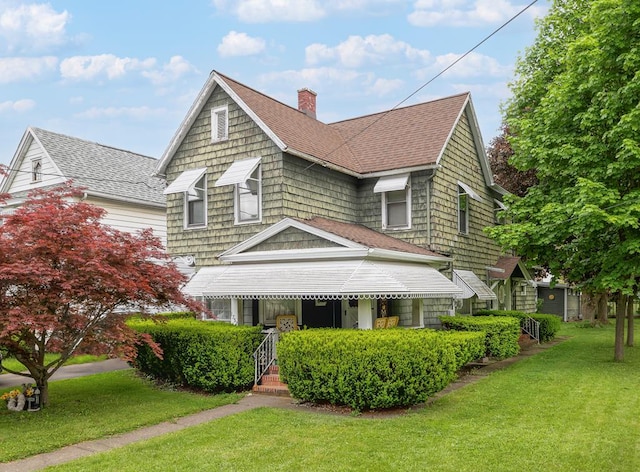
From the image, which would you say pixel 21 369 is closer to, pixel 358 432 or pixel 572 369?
pixel 358 432

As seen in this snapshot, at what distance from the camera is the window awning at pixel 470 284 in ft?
56.0

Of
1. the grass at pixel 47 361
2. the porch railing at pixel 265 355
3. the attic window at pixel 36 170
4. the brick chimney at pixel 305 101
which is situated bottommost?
the grass at pixel 47 361

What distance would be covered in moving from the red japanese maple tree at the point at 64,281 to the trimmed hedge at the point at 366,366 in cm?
312

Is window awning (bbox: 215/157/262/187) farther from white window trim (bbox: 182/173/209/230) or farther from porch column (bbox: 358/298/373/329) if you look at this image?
porch column (bbox: 358/298/373/329)

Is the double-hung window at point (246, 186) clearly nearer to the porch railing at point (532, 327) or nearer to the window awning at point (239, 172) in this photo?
the window awning at point (239, 172)

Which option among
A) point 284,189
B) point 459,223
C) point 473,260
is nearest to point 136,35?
point 284,189

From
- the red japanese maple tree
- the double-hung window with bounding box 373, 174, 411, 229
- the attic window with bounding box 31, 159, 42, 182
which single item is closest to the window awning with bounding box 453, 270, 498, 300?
the double-hung window with bounding box 373, 174, 411, 229

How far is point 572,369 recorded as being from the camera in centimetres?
1472

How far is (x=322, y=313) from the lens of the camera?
16.1 meters

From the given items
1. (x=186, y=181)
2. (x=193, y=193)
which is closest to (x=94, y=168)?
(x=193, y=193)

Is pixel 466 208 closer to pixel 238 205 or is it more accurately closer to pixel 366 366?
pixel 238 205

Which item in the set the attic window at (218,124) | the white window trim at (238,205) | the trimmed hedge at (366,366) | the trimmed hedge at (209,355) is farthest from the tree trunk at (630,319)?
the attic window at (218,124)

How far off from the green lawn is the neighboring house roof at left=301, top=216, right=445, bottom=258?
4.14 metres

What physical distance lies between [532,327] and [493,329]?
694cm
